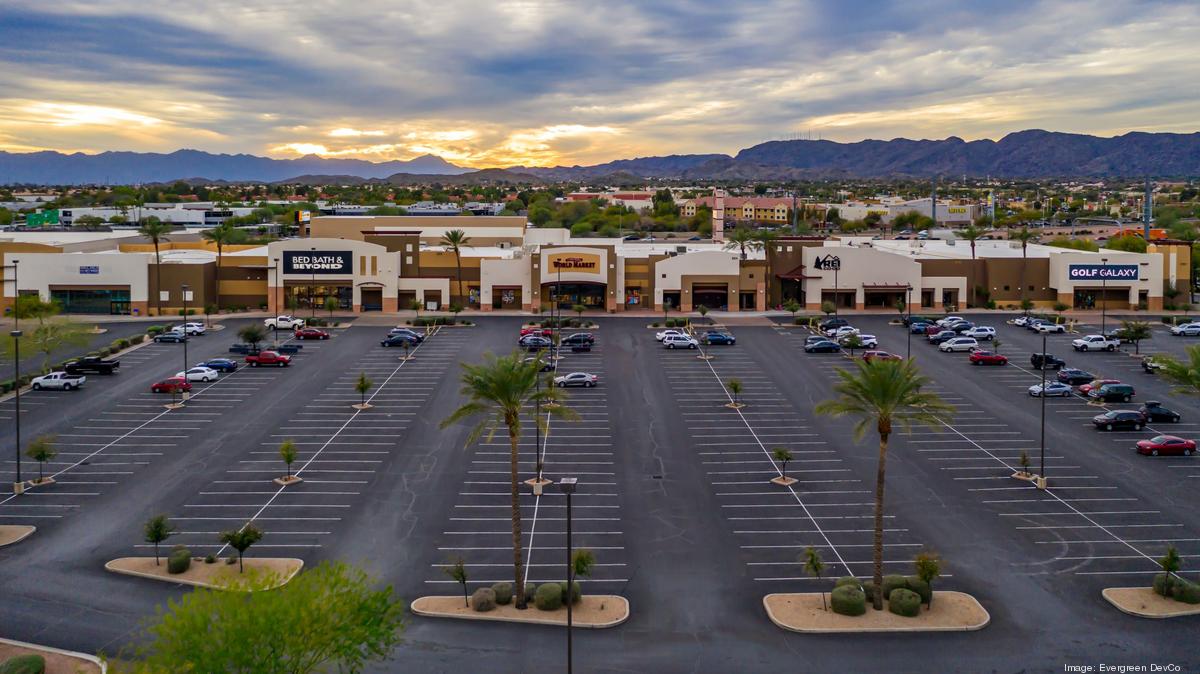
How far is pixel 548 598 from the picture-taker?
1045 inches

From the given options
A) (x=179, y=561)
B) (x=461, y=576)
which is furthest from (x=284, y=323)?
(x=461, y=576)

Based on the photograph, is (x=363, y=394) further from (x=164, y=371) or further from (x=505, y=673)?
(x=505, y=673)

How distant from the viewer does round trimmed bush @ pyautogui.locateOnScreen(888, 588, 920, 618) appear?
26062mm

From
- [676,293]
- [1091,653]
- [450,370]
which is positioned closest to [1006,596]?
[1091,653]

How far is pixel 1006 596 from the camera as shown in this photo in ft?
89.6

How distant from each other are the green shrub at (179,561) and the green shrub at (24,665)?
20.0 feet

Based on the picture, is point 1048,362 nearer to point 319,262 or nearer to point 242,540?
point 242,540

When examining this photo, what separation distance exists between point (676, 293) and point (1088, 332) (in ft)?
108

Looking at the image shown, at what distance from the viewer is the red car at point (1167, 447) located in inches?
1609

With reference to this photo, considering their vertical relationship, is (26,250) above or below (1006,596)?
above

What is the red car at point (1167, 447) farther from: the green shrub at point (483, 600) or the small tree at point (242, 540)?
the small tree at point (242, 540)

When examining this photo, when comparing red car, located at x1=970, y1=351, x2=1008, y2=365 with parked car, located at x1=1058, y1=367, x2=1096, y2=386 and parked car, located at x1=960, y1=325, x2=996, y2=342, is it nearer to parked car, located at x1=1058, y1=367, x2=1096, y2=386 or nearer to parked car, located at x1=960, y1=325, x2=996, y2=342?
parked car, located at x1=1058, y1=367, x2=1096, y2=386

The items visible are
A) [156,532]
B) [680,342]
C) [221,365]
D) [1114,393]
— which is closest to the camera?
[156,532]

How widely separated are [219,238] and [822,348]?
174ft
